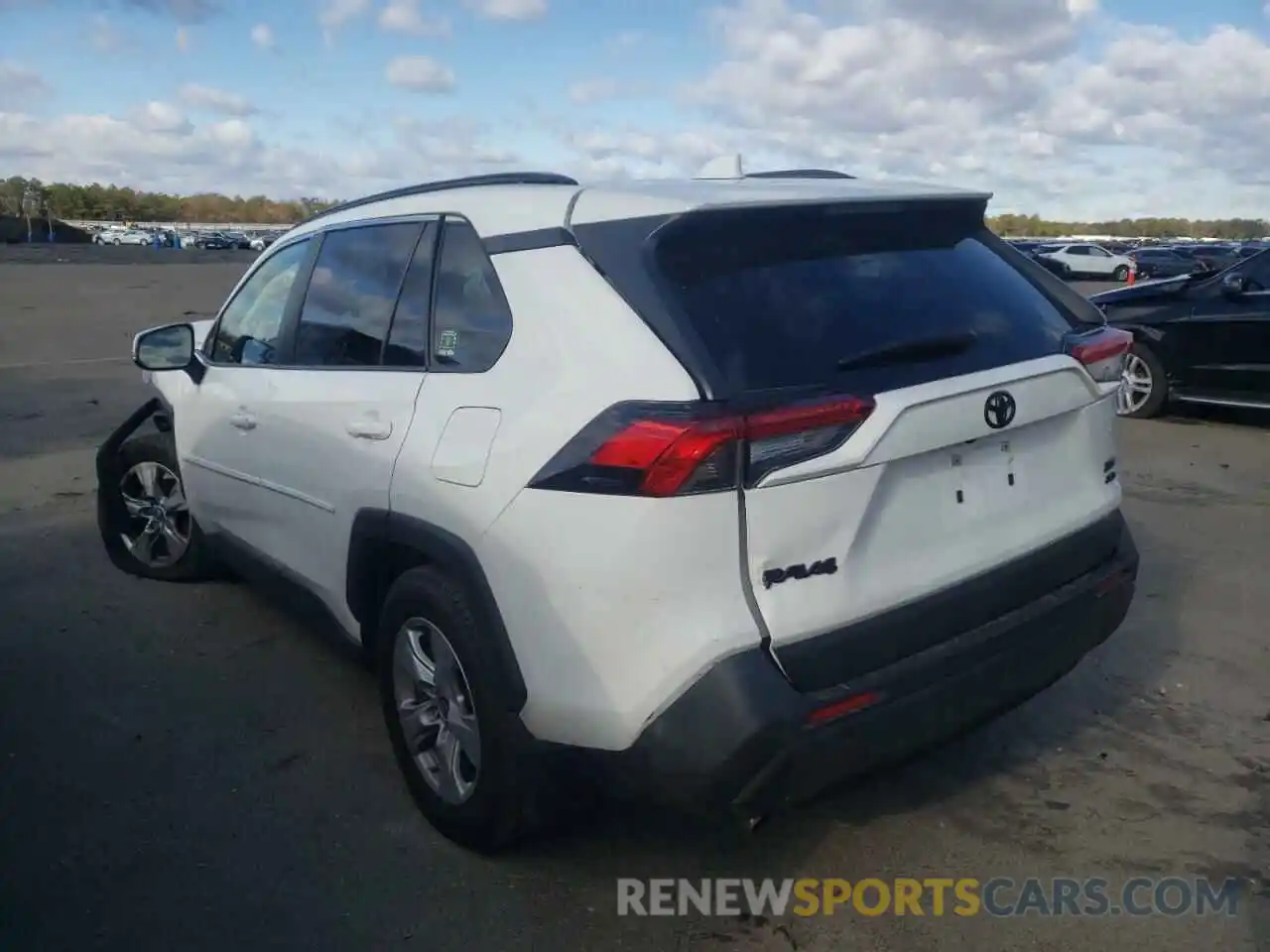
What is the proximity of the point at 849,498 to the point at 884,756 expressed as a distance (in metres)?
0.62

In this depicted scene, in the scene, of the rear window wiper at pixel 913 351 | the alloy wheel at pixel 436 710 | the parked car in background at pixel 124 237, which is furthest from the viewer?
the parked car in background at pixel 124 237

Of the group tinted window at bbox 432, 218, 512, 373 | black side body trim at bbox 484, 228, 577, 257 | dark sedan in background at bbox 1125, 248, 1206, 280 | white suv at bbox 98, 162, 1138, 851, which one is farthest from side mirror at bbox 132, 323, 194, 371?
dark sedan in background at bbox 1125, 248, 1206, 280

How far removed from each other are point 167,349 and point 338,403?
1.63 meters

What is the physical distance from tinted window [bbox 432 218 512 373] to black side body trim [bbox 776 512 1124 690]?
1.14 meters

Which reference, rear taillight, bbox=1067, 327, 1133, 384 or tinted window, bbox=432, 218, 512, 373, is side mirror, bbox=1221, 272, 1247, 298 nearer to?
rear taillight, bbox=1067, 327, 1133, 384

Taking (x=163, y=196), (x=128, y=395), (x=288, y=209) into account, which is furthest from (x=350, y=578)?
(x=163, y=196)

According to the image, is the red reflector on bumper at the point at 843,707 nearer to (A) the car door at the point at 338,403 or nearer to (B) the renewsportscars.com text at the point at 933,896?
(B) the renewsportscars.com text at the point at 933,896

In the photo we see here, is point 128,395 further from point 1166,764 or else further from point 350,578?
point 1166,764

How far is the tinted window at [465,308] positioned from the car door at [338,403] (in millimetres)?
98

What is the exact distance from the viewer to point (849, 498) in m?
2.62

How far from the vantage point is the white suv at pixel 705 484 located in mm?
2516

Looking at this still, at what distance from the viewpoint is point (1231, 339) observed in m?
9.16

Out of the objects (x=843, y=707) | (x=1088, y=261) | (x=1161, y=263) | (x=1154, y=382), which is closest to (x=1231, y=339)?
(x=1154, y=382)

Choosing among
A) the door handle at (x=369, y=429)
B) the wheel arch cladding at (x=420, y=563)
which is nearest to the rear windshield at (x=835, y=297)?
the wheel arch cladding at (x=420, y=563)
